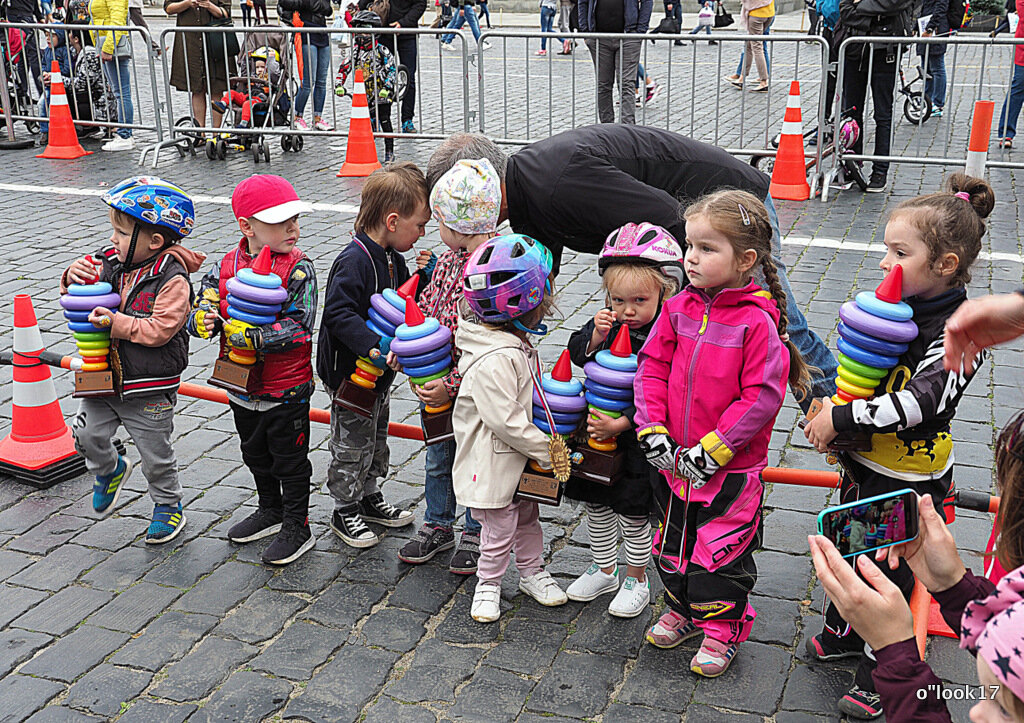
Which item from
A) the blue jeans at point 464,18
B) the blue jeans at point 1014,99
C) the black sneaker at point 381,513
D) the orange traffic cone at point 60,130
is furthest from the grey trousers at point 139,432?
the blue jeans at point 464,18

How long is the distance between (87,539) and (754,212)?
10.0ft

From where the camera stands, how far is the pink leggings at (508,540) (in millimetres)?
3771

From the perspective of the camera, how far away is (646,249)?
355 centimetres

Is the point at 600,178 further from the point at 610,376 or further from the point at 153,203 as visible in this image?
the point at 153,203

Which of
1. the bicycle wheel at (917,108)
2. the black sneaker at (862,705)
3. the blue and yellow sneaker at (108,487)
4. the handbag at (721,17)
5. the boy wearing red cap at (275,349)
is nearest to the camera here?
the black sneaker at (862,705)

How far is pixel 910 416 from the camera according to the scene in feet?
10.0

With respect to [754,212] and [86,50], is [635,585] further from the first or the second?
[86,50]

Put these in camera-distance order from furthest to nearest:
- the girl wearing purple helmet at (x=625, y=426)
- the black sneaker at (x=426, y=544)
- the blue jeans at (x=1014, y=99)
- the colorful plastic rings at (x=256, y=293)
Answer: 1. the blue jeans at (x=1014, y=99)
2. the black sneaker at (x=426, y=544)
3. the colorful plastic rings at (x=256, y=293)
4. the girl wearing purple helmet at (x=625, y=426)

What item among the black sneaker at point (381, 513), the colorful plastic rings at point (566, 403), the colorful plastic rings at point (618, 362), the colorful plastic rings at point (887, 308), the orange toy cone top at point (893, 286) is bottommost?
the black sneaker at point (381, 513)

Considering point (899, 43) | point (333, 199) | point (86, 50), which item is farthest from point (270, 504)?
point (86, 50)

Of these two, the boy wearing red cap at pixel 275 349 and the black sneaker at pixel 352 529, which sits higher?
the boy wearing red cap at pixel 275 349

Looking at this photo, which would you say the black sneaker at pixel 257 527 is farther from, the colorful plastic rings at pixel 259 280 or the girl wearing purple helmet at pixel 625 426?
the girl wearing purple helmet at pixel 625 426

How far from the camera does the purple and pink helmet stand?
3.49 metres

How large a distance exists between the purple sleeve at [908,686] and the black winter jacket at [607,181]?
2118mm
